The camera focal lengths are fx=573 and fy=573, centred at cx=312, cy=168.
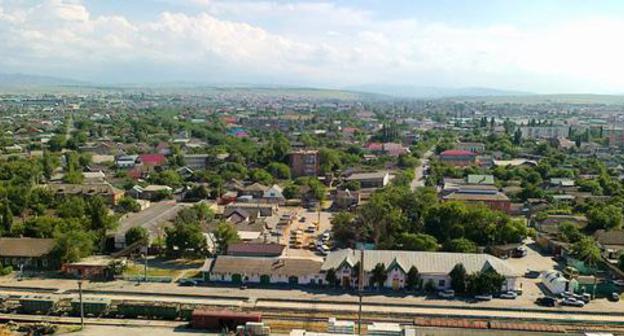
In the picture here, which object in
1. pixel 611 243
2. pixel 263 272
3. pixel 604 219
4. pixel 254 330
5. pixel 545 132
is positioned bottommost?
pixel 254 330

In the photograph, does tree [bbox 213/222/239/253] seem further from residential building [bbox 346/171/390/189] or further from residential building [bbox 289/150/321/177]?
residential building [bbox 289/150/321/177]

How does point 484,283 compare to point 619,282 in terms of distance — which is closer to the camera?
point 484,283

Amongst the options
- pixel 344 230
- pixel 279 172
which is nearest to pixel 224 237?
pixel 344 230

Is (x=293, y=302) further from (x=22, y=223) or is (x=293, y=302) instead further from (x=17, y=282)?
(x=22, y=223)

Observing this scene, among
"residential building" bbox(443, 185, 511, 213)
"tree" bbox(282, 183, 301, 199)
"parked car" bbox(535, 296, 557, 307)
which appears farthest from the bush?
"residential building" bbox(443, 185, 511, 213)

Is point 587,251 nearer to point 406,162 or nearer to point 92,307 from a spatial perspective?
point 92,307

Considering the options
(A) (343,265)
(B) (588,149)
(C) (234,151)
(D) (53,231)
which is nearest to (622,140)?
(B) (588,149)
